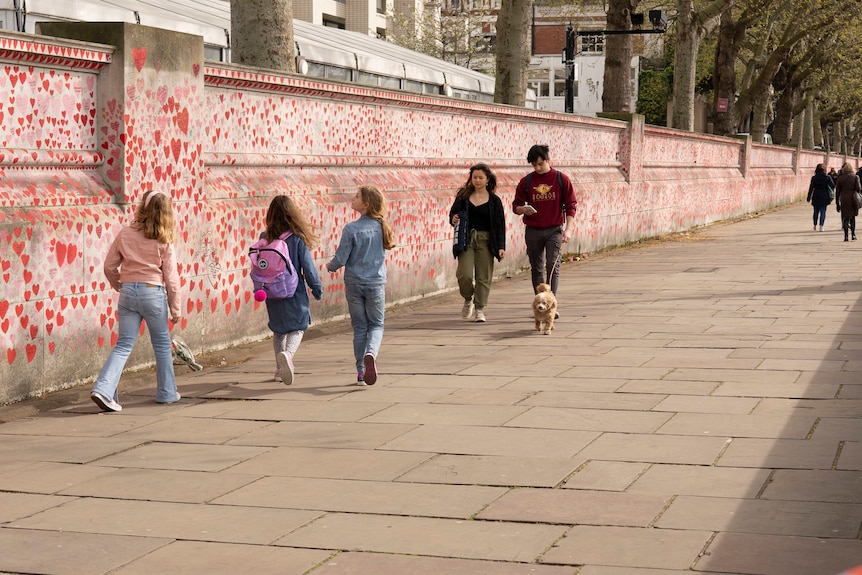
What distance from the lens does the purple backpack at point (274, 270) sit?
8.85 m

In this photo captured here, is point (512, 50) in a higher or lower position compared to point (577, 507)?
higher

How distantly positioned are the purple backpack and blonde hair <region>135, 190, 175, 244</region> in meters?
0.84

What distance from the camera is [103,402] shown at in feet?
26.1

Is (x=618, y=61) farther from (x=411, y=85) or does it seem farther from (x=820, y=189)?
(x=820, y=189)

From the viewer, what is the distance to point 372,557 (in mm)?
4887

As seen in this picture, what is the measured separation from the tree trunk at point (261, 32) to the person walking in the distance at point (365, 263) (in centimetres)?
389

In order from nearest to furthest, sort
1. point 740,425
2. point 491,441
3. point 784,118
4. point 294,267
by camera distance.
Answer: point 491,441
point 740,425
point 294,267
point 784,118

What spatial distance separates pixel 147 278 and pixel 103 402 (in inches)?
32.0

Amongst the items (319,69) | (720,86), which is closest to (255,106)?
(319,69)

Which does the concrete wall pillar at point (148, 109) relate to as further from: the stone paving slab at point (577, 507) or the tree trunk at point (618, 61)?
the tree trunk at point (618, 61)

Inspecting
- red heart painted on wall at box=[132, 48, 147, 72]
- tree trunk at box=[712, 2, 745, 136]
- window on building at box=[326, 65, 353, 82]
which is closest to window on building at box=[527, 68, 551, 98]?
tree trunk at box=[712, 2, 745, 136]

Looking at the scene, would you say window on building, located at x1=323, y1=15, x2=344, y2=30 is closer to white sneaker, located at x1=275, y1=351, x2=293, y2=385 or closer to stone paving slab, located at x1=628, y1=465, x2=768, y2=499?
white sneaker, located at x1=275, y1=351, x2=293, y2=385

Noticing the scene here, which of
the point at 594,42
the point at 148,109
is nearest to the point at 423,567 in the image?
the point at 148,109

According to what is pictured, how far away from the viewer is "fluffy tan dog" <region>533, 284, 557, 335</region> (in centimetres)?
1145
